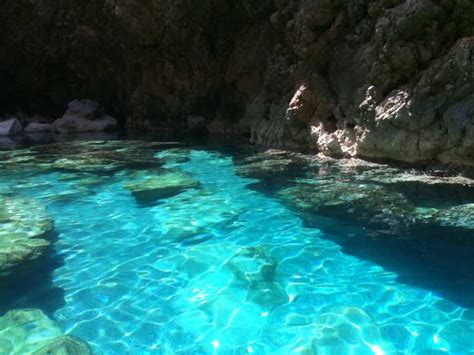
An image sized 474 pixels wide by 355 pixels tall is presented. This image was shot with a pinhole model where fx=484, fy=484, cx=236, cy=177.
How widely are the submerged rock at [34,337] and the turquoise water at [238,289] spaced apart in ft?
0.42

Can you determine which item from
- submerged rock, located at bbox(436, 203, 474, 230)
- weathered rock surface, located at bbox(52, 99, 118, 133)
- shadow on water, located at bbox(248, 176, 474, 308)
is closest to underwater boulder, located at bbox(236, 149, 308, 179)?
shadow on water, located at bbox(248, 176, 474, 308)

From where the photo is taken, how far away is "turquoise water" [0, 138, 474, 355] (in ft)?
14.0

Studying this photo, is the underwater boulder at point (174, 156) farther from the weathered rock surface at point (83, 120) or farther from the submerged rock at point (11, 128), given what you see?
the submerged rock at point (11, 128)

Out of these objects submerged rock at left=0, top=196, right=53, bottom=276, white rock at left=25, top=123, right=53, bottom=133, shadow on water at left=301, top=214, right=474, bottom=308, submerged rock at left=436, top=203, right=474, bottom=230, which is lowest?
white rock at left=25, top=123, right=53, bottom=133

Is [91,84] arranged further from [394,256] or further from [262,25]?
[394,256]

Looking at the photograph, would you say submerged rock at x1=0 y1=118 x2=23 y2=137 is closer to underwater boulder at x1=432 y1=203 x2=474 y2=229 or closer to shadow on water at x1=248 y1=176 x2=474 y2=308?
shadow on water at x1=248 y1=176 x2=474 y2=308

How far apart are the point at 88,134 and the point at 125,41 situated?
468 centimetres

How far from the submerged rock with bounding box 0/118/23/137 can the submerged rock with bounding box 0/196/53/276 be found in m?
16.4

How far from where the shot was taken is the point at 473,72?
844 cm

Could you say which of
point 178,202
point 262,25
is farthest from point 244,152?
point 262,25

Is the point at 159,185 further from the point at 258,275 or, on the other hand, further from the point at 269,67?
the point at 269,67

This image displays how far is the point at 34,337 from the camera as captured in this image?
4.49 m

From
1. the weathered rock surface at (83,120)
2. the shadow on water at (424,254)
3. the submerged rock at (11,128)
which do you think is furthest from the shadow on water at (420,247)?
the submerged rock at (11,128)

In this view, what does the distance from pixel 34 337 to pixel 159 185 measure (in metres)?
5.74
